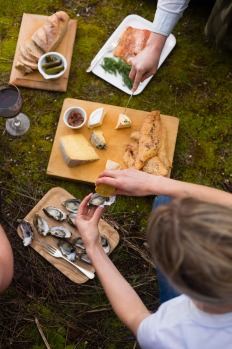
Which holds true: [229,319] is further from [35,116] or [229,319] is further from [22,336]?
[35,116]

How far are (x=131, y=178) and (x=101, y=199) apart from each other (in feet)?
2.31

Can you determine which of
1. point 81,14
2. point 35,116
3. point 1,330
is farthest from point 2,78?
point 1,330

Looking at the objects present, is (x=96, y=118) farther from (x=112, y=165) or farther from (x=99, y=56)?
(x=99, y=56)

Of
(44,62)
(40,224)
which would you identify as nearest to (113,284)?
(40,224)

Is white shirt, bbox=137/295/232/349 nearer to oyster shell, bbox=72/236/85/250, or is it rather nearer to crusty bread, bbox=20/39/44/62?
oyster shell, bbox=72/236/85/250

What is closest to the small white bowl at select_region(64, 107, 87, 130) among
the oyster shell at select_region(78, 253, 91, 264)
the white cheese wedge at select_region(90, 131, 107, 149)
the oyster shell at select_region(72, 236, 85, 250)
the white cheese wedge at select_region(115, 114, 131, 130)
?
the white cheese wedge at select_region(90, 131, 107, 149)

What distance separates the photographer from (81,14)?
11.9 ft

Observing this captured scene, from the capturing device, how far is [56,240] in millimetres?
2941

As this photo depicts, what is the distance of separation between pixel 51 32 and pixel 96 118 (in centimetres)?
85

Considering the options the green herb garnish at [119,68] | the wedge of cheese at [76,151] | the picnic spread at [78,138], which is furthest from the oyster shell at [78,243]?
the green herb garnish at [119,68]

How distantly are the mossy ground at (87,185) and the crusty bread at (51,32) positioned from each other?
203 millimetres

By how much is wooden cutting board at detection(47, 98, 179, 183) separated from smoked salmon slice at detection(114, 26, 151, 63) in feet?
1.61

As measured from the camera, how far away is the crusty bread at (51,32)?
10.8 feet

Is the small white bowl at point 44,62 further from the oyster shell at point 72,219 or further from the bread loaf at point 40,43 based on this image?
the oyster shell at point 72,219
